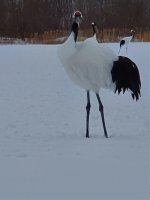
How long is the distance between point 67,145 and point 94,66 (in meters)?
1.15

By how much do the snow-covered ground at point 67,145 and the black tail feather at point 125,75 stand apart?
1.78ft

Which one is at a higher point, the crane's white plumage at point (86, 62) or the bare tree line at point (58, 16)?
the crane's white plumage at point (86, 62)

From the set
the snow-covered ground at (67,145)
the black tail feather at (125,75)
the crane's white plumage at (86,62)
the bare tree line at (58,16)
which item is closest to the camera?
the snow-covered ground at (67,145)

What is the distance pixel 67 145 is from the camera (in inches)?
215

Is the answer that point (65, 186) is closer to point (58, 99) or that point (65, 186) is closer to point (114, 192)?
point (114, 192)

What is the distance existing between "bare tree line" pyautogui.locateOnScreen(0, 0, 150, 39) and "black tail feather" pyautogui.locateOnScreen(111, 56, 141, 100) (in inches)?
843

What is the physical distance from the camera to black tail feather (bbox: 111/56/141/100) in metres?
6.41

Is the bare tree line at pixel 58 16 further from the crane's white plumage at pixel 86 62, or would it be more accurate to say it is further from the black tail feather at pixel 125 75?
the crane's white plumage at pixel 86 62

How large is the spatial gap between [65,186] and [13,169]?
2.14ft

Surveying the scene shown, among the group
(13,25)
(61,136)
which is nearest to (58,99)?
(61,136)

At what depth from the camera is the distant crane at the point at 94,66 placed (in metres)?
6.22

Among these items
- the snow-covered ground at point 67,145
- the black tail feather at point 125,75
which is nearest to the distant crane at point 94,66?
the black tail feather at point 125,75

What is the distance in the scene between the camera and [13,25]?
30.0 metres

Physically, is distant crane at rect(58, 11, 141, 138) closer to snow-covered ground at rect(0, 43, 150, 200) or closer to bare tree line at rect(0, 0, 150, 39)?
snow-covered ground at rect(0, 43, 150, 200)
